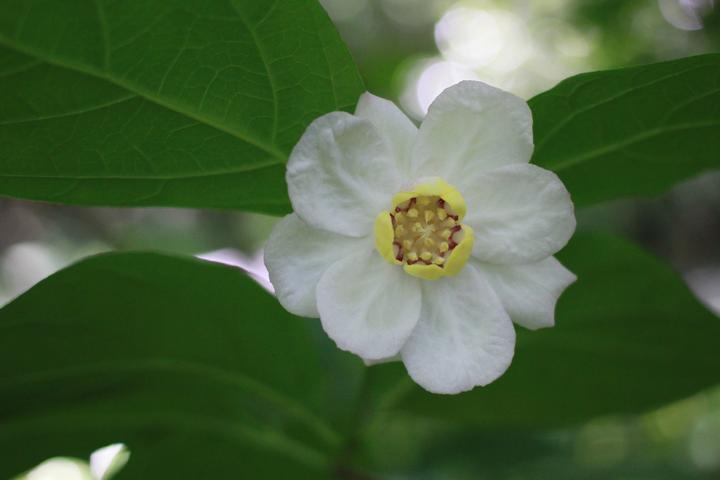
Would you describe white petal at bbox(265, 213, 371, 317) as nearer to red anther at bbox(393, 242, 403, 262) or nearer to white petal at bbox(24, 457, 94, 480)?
red anther at bbox(393, 242, 403, 262)

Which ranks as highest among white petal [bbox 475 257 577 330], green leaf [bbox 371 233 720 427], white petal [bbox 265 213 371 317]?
white petal [bbox 265 213 371 317]

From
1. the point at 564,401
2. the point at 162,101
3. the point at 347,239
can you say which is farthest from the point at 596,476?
the point at 162,101

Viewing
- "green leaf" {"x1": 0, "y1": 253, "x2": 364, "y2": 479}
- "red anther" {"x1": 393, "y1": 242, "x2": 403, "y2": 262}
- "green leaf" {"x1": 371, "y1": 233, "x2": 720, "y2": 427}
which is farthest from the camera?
"green leaf" {"x1": 371, "y1": 233, "x2": 720, "y2": 427}

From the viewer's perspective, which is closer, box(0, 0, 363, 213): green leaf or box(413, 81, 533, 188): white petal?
box(0, 0, 363, 213): green leaf

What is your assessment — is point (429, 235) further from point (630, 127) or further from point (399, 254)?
point (630, 127)

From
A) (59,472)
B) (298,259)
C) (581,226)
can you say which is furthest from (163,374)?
(581,226)

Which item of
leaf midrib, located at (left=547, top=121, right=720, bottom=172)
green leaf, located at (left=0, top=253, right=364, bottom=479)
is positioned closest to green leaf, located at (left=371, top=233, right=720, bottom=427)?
green leaf, located at (left=0, top=253, right=364, bottom=479)
